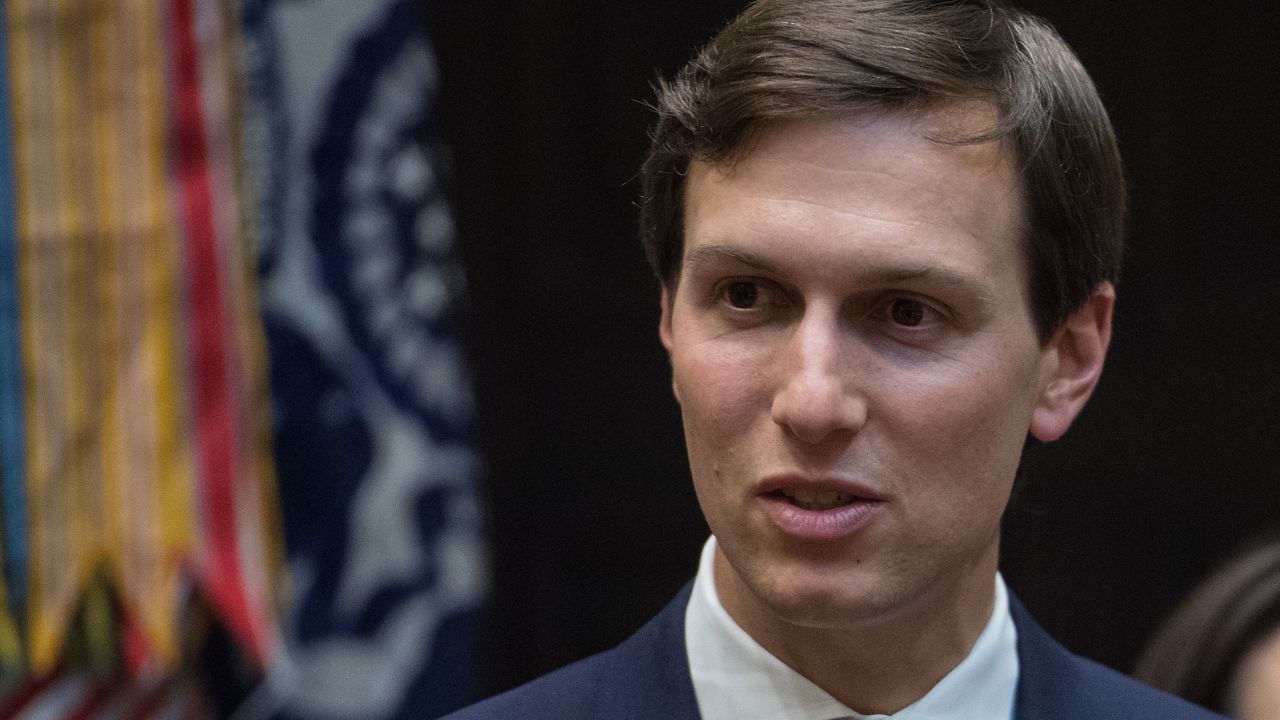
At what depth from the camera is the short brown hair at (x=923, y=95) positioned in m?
1.86

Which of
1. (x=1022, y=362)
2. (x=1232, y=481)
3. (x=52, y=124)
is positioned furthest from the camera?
(x=1232, y=481)

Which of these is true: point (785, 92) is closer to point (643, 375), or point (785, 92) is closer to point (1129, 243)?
point (643, 375)

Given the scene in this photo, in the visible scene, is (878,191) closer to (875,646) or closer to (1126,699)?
(875,646)

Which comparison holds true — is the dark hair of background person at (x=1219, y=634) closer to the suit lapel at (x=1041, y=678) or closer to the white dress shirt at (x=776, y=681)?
the suit lapel at (x=1041, y=678)

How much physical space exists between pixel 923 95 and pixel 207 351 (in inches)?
74.7

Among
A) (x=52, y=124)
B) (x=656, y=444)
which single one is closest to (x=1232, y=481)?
(x=656, y=444)

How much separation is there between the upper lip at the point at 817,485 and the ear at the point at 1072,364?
353 millimetres

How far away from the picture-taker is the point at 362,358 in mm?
3312

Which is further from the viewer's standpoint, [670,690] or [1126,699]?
[1126,699]

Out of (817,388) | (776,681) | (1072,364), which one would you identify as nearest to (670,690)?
(776,681)

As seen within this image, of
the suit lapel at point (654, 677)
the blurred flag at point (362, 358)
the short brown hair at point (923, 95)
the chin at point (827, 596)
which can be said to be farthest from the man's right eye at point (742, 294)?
the blurred flag at point (362, 358)

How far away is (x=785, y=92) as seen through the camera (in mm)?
1859

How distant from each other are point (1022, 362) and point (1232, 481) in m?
1.83

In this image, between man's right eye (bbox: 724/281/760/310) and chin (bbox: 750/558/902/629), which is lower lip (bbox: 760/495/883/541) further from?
man's right eye (bbox: 724/281/760/310)
